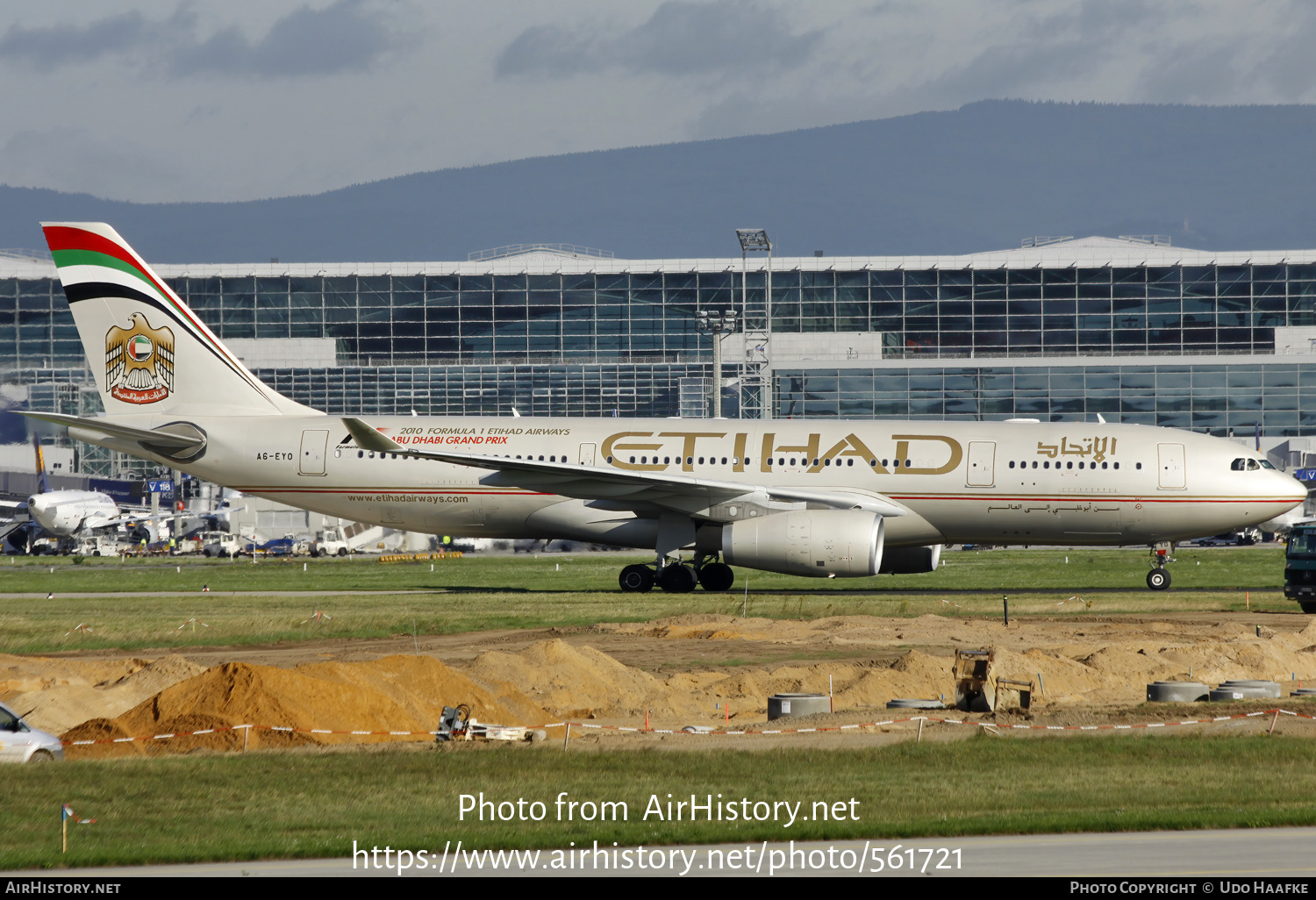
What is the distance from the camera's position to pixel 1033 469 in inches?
1281

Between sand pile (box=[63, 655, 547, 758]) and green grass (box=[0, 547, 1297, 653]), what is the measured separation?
29.0 ft

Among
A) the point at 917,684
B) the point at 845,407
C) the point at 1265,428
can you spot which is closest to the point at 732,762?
the point at 917,684

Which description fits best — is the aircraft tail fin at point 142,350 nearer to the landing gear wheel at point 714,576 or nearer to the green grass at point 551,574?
the green grass at point 551,574

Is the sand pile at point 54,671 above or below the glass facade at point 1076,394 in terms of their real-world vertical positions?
below

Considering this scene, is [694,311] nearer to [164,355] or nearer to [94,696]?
[164,355]

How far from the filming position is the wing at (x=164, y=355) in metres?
35.9

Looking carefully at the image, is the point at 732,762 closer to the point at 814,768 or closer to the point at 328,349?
the point at 814,768

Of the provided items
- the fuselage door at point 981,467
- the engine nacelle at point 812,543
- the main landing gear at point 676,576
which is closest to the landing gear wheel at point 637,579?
the main landing gear at point 676,576

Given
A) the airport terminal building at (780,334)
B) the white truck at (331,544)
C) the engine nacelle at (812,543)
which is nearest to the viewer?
the engine nacelle at (812,543)

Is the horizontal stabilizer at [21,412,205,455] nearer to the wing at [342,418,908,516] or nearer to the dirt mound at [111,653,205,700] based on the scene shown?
the wing at [342,418,908,516]

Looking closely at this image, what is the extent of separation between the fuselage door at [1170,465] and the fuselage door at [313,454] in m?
20.1

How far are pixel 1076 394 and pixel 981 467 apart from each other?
61375mm

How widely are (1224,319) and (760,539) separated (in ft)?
241

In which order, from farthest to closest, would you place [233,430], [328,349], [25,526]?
[328,349]
[25,526]
[233,430]
